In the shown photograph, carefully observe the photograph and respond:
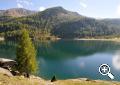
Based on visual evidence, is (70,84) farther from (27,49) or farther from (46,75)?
(46,75)

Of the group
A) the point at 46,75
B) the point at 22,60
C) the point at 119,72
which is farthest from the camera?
the point at 119,72

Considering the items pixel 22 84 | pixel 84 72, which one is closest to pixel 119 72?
pixel 84 72

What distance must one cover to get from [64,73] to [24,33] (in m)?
58.0

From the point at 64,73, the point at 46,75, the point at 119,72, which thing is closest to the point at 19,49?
the point at 46,75

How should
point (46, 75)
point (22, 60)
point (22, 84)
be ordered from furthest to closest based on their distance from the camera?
1. point (46, 75)
2. point (22, 60)
3. point (22, 84)

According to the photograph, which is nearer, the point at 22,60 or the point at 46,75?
the point at 22,60

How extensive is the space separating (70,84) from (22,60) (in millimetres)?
15239

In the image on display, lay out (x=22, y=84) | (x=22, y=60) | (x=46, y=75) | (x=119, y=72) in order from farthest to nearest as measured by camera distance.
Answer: (x=119, y=72) → (x=46, y=75) → (x=22, y=60) → (x=22, y=84)

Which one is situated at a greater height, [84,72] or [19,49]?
[19,49]

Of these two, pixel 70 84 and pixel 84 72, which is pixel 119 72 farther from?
pixel 70 84

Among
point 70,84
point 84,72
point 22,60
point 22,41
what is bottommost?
point 84,72

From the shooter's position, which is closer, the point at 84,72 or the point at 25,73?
the point at 25,73

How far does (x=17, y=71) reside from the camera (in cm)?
6081

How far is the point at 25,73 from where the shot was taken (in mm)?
61594
